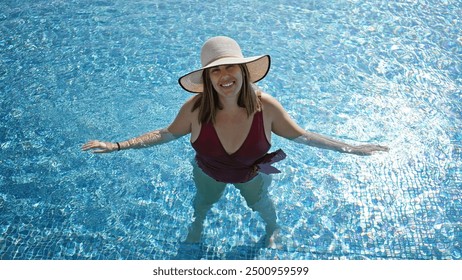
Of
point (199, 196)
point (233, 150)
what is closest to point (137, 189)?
point (199, 196)

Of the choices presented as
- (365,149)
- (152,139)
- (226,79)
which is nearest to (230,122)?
(226,79)

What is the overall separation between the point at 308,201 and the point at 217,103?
1876mm

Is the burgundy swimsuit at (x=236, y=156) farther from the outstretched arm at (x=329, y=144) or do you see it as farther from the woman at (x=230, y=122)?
the outstretched arm at (x=329, y=144)

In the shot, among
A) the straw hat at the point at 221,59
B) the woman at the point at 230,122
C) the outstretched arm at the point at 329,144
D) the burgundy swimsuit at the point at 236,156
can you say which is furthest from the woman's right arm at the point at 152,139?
the outstretched arm at the point at 329,144

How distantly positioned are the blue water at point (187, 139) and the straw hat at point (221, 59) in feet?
5.52

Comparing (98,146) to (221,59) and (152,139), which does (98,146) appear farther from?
(221,59)

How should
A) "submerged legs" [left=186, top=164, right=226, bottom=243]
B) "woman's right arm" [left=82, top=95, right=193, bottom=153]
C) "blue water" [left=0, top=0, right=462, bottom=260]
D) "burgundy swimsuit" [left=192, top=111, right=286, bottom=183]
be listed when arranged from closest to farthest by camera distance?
"burgundy swimsuit" [left=192, top=111, right=286, bottom=183]
"woman's right arm" [left=82, top=95, right=193, bottom=153]
"submerged legs" [left=186, top=164, right=226, bottom=243]
"blue water" [left=0, top=0, right=462, bottom=260]

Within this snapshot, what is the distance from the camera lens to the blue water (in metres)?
4.65

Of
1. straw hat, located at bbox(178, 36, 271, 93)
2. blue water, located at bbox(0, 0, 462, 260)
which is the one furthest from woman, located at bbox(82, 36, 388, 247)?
blue water, located at bbox(0, 0, 462, 260)

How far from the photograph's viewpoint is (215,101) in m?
3.43

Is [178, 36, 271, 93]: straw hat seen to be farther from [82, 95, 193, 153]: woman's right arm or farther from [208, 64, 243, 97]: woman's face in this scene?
[82, 95, 193, 153]: woman's right arm

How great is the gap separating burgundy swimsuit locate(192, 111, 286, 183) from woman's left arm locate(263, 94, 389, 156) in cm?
10

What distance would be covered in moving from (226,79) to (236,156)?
58 cm

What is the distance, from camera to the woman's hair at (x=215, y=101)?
3.36 metres
